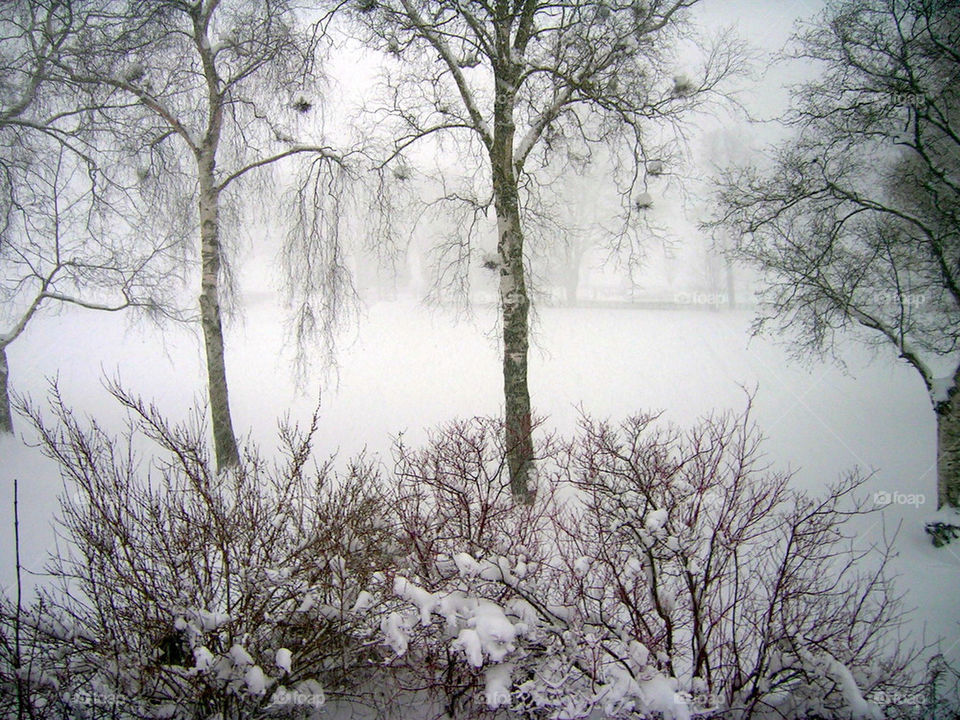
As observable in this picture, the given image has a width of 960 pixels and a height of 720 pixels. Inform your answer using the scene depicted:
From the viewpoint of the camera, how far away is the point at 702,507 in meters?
4.81

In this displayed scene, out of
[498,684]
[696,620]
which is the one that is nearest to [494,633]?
[498,684]

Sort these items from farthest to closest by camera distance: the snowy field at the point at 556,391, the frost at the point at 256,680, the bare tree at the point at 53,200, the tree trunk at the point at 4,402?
the tree trunk at the point at 4,402 < the bare tree at the point at 53,200 < the snowy field at the point at 556,391 < the frost at the point at 256,680

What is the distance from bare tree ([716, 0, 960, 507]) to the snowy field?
7.20ft

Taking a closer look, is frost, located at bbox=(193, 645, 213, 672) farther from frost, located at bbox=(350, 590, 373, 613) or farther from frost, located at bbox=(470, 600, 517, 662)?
frost, located at bbox=(470, 600, 517, 662)

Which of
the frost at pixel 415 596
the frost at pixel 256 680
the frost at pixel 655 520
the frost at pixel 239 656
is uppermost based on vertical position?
the frost at pixel 655 520

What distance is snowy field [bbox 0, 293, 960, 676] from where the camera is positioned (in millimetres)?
7477

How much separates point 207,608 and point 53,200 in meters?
9.14

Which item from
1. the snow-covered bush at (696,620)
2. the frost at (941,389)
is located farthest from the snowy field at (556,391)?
the snow-covered bush at (696,620)

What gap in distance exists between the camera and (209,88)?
7477 millimetres

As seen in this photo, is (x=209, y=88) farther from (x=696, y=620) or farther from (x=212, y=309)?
(x=696, y=620)

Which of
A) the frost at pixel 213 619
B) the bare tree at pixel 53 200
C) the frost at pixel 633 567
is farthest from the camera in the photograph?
the bare tree at pixel 53 200

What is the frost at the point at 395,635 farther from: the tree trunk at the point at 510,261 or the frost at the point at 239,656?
the tree trunk at the point at 510,261

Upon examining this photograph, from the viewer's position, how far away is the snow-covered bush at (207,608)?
3.41 metres

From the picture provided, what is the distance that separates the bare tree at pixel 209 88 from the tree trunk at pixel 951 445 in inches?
354
